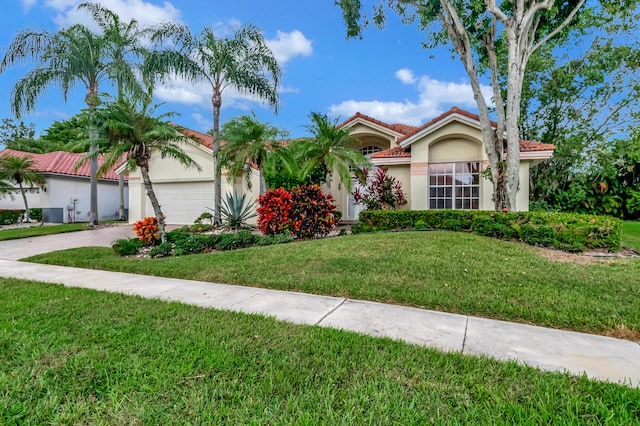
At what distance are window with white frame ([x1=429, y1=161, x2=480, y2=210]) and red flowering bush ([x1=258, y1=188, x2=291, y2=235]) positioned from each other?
7.04 m

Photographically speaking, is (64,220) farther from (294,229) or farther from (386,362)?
(386,362)

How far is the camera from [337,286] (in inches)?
212

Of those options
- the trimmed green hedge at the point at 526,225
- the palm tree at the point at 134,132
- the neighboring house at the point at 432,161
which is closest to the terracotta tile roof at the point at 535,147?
the neighboring house at the point at 432,161

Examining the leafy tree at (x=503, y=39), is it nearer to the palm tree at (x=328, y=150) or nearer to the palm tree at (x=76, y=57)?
the palm tree at (x=328, y=150)

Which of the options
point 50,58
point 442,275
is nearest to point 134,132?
point 442,275

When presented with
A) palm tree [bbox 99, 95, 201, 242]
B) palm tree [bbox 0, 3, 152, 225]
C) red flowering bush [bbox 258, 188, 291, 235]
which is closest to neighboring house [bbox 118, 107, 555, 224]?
palm tree [bbox 99, 95, 201, 242]

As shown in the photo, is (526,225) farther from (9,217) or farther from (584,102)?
(9,217)

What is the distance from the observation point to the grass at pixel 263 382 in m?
2.21

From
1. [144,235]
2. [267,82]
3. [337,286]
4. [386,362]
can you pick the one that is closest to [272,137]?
[267,82]

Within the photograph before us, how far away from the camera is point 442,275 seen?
228 inches

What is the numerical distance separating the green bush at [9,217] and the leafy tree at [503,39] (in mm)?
23637

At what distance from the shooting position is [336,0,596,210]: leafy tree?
440 inches

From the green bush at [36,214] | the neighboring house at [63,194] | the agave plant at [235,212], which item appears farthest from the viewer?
the neighboring house at [63,194]

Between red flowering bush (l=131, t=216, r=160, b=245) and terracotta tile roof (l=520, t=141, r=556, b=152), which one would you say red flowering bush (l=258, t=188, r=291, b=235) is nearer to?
red flowering bush (l=131, t=216, r=160, b=245)
